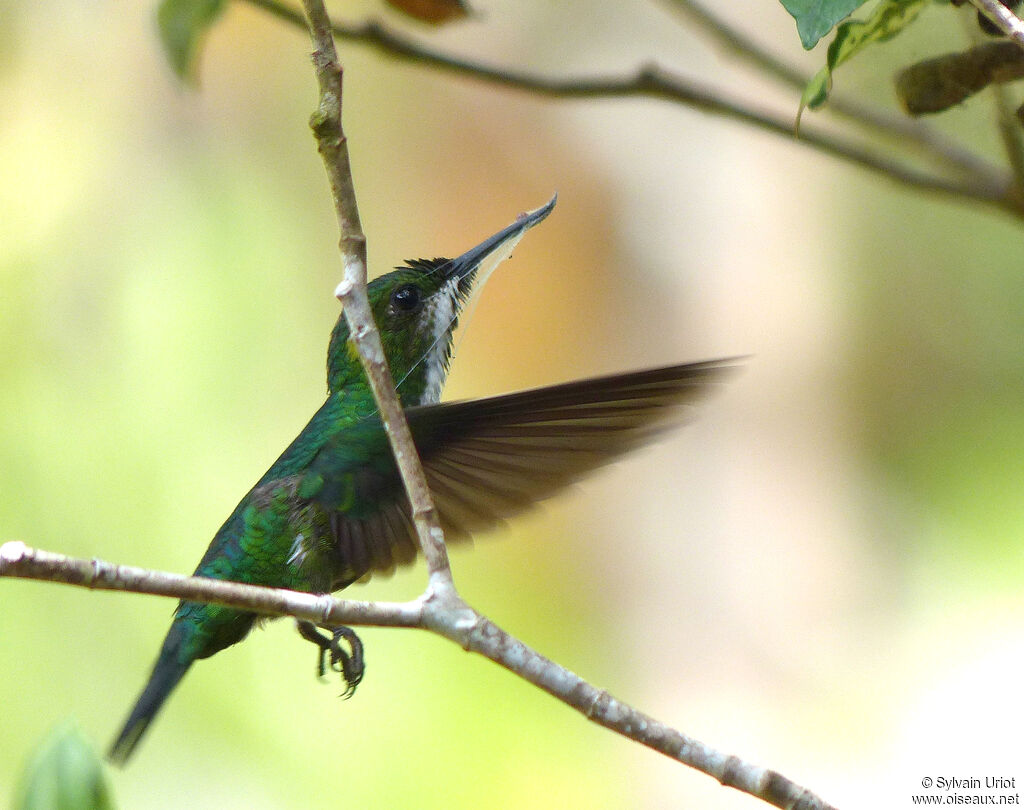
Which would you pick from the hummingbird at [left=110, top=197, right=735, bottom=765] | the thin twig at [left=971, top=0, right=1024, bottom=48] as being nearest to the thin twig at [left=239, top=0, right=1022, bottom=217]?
the hummingbird at [left=110, top=197, right=735, bottom=765]

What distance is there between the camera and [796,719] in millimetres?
3619

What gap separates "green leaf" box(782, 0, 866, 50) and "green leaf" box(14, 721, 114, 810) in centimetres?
110

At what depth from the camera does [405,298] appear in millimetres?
1883

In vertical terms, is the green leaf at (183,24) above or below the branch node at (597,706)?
above

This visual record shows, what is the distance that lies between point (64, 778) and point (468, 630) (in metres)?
0.56

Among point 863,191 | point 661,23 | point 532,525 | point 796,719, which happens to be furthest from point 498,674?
point 661,23

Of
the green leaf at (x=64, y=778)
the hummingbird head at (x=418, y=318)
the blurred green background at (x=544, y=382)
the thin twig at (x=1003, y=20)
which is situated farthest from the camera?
the blurred green background at (x=544, y=382)

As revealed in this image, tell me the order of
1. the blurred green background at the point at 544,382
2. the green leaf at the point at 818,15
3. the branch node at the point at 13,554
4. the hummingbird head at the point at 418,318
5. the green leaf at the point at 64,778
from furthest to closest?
the blurred green background at the point at 544,382
the hummingbird head at the point at 418,318
the green leaf at the point at 64,778
the green leaf at the point at 818,15
the branch node at the point at 13,554

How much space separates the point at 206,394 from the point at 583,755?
1.80 m

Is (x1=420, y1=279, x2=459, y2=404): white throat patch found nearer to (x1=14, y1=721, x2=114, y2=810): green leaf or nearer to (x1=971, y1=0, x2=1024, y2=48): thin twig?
(x1=14, y1=721, x2=114, y2=810): green leaf

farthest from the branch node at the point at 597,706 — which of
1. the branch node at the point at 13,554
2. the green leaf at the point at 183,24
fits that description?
the green leaf at the point at 183,24

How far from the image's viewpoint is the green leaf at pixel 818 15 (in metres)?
1.08

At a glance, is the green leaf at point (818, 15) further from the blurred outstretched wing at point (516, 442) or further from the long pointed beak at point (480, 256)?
the long pointed beak at point (480, 256)

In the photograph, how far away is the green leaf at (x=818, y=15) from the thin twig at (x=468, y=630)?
0.65 metres
